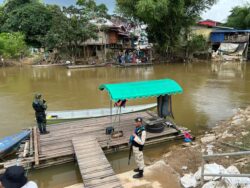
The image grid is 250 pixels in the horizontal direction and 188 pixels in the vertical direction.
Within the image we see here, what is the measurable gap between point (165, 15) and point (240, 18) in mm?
18853

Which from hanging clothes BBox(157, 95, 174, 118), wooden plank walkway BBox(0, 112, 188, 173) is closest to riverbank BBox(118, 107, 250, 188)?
hanging clothes BBox(157, 95, 174, 118)

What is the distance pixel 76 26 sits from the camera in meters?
32.4

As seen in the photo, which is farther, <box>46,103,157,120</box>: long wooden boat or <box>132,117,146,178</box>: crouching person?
<box>46,103,157,120</box>: long wooden boat

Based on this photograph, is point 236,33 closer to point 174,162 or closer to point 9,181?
point 174,162

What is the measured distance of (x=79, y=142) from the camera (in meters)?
8.08

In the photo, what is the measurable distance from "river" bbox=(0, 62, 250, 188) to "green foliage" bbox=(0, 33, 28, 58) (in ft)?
27.5

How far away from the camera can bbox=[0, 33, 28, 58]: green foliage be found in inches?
1296

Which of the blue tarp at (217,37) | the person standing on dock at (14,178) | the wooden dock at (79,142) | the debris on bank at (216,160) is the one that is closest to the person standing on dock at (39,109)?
the wooden dock at (79,142)

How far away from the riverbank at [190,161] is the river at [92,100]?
1.15 m

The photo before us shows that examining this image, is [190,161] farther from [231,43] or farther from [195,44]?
[231,43]

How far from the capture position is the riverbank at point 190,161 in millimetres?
6043

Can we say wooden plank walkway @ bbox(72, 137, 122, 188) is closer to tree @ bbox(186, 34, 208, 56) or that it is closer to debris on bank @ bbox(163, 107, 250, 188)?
debris on bank @ bbox(163, 107, 250, 188)

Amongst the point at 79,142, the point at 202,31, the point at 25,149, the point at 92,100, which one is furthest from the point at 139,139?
the point at 202,31

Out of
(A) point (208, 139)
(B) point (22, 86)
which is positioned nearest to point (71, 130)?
(A) point (208, 139)
